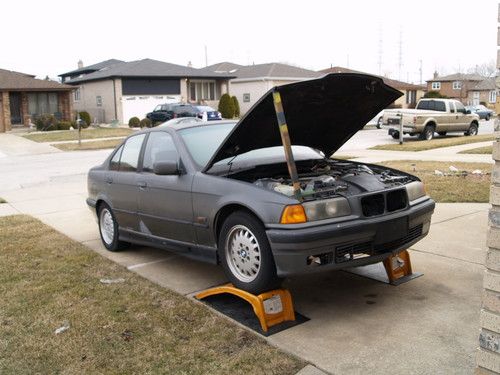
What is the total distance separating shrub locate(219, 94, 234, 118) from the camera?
A: 137ft

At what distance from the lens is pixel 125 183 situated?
243 inches

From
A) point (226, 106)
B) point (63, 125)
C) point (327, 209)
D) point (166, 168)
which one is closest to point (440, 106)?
point (226, 106)

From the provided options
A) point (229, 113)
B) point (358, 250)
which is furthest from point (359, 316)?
point (229, 113)

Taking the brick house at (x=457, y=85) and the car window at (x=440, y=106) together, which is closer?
the car window at (x=440, y=106)

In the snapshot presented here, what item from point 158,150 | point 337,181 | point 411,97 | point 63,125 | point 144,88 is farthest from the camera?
point 411,97

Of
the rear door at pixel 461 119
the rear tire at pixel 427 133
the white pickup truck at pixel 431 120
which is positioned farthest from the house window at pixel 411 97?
the rear tire at pixel 427 133

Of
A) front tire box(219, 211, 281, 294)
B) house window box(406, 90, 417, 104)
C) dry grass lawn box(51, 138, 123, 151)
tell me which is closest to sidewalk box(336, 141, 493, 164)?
front tire box(219, 211, 281, 294)

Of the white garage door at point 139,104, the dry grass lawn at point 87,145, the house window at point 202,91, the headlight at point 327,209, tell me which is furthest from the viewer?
the house window at point 202,91

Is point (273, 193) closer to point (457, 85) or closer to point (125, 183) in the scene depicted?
point (125, 183)

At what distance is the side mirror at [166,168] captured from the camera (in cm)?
521

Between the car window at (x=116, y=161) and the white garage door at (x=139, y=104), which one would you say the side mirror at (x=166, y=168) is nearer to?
the car window at (x=116, y=161)

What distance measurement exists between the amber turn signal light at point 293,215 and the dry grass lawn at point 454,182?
5581 mm

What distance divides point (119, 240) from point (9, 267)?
1.27m

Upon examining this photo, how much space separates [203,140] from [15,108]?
133 feet
